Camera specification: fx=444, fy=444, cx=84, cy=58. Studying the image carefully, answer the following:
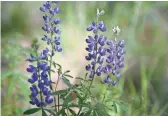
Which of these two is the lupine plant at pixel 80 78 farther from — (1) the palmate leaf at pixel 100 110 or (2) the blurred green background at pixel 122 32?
(2) the blurred green background at pixel 122 32

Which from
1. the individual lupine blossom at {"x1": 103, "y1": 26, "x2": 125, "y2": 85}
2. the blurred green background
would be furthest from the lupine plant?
the blurred green background

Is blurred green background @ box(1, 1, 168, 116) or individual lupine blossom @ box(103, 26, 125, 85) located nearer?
individual lupine blossom @ box(103, 26, 125, 85)

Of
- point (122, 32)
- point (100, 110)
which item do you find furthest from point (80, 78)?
point (122, 32)

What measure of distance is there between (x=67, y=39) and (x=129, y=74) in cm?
56

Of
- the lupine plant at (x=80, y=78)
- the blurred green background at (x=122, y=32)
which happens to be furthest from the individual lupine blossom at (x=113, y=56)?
the blurred green background at (x=122, y=32)

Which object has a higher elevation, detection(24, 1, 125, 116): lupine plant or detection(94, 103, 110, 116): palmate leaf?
detection(24, 1, 125, 116): lupine plant

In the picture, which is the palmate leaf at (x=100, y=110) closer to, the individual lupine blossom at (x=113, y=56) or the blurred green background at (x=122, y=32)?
the individual lupine blossom at (x=113, y=56)

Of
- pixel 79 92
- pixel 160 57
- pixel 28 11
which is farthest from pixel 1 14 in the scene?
pixel 79 92

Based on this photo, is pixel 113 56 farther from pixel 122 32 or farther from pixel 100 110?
pixel 122 32

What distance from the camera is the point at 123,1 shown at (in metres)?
3.22

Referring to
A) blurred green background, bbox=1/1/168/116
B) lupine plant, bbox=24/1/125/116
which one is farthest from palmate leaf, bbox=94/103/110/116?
blurred green background, bbox=1/1/168/116

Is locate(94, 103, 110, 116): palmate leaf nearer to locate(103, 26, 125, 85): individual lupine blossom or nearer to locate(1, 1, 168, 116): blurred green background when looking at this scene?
locate(103, 26, 125, 85): individual lupine blossom

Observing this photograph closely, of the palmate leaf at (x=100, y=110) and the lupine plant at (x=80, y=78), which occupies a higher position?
the lupine plant at (x=80, y=78)

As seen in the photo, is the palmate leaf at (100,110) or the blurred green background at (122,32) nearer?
the palmate leaf at (100,110)
